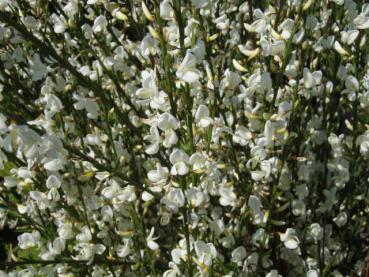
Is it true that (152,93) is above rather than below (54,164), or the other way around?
above

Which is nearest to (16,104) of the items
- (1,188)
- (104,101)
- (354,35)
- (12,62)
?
(12,62)

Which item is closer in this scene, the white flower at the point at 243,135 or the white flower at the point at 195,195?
the white flower at the point at 195,195

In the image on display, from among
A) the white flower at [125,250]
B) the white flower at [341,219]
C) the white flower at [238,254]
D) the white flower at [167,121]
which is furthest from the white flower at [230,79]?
the white flower at [341,219]

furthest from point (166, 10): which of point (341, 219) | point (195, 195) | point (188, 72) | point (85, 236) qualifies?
point (341, 219)

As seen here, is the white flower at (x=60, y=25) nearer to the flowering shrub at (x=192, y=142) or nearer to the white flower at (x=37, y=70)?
the flowering shrub at (x=192, y=142)

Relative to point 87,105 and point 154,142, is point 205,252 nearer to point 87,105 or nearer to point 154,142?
point 154,142

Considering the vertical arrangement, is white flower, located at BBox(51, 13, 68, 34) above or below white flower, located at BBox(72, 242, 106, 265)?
above

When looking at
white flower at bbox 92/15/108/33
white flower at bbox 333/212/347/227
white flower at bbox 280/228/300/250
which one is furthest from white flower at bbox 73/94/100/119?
white flower at bbox 333/212/347/227

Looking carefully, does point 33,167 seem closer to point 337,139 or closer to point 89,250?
point 89,250

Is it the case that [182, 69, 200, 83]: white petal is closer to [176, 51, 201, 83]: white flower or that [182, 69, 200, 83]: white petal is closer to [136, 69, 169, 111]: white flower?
[176, 51, 201, 83]: white flower
